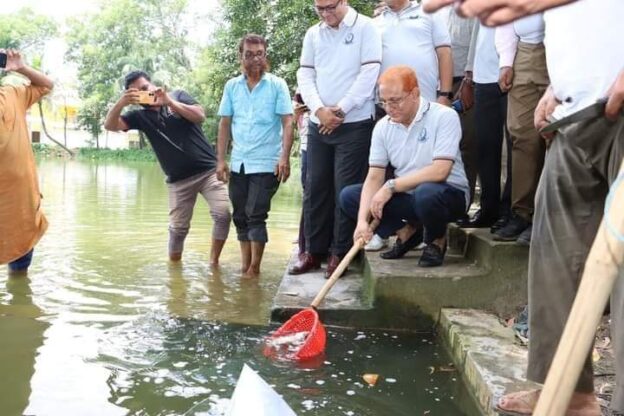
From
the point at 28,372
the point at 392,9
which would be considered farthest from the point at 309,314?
the point at 392,9

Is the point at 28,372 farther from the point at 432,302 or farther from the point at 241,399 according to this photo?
the point at 432,302

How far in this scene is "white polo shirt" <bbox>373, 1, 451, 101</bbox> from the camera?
428 cm

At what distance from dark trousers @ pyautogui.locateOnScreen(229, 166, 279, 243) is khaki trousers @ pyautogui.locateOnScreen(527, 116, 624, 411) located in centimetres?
309

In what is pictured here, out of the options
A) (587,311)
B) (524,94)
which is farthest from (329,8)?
(587,311)

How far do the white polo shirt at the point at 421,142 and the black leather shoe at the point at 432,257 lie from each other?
367 mm

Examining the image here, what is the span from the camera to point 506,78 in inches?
138

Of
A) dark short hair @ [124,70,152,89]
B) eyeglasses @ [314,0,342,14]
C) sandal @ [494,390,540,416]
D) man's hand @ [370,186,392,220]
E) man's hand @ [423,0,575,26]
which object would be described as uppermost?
eyeglasses @ [314,0,342,14]

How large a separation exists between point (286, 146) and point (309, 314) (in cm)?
184

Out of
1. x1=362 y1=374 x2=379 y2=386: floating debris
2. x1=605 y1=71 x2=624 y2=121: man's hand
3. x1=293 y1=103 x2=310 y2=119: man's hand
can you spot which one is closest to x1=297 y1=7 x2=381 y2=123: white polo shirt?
x1=293 y1=103 x2=310 y2=119: man's hand

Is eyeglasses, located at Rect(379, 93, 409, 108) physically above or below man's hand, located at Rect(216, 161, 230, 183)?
above

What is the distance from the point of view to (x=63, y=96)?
42844 mm

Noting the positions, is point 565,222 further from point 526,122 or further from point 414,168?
point 414,168

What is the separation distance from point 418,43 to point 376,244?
1.34 metres

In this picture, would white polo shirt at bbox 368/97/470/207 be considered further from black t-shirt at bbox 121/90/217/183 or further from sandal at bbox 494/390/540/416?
black t-shirt at bbox 121/90/217/183
